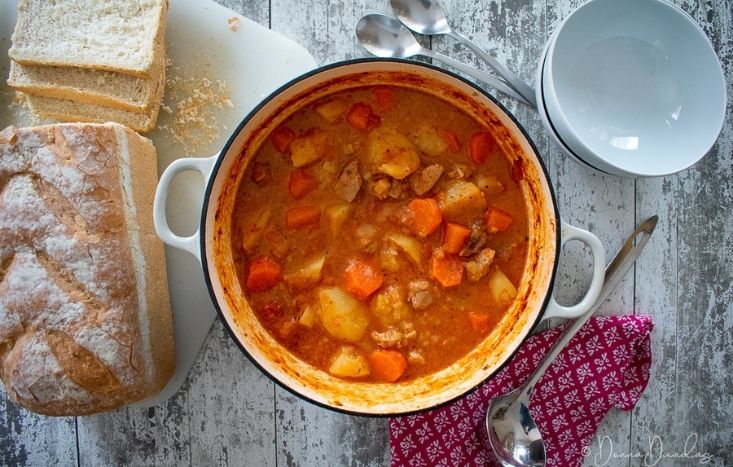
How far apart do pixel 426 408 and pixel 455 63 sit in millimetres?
1552

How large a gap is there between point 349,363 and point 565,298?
43.5 inches

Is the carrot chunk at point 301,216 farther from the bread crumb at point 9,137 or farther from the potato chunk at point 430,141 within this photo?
the bread crumb at point 9,137

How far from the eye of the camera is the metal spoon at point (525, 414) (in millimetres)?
2801

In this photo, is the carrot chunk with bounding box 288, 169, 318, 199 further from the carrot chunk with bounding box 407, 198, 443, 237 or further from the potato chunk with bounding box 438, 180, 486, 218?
the potato chunk with bounding box 438, 180, 486, 218

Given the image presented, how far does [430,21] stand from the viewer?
2887 mm

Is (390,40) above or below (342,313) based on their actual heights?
above

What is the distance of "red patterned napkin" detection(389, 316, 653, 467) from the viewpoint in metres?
2.93

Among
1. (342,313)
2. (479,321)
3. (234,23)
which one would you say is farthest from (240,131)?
(479,321)

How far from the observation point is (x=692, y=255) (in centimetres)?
305

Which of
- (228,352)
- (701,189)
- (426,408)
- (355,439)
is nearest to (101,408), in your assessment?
(228,352)

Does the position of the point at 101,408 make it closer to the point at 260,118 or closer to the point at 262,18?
the point at 260,118

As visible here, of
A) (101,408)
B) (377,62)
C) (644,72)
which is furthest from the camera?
(644,72)

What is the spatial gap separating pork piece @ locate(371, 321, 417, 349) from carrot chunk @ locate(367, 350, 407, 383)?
3 cm

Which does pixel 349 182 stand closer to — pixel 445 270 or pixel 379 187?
pixel 379 187
